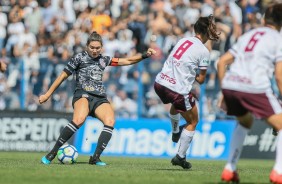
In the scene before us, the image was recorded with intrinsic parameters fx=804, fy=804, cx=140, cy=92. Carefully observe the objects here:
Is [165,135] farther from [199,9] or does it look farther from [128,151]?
[199,9]

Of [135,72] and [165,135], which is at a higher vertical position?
[135,72]

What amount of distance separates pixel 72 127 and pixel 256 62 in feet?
16.0

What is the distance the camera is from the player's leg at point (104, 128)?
13758mm

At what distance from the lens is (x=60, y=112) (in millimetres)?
21297

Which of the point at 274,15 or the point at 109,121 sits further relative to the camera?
the point at 109,121

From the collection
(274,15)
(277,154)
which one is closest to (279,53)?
(274,15)

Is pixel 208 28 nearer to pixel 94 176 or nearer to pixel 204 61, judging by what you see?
pixel 204 61

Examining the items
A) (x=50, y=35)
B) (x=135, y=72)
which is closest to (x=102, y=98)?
(x=135, y=72)

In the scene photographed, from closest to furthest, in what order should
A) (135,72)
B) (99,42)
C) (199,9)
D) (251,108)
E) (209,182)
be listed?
1. (251,108)
2. (209,182)
3. (99,42)
4. (135,72)
5. (199,9)

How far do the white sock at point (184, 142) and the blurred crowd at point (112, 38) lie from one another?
7.25m

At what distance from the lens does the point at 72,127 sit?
1373 cm

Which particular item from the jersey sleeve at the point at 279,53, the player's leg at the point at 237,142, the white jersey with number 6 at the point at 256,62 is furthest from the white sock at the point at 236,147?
the jersey sleeve at the point at 279,53

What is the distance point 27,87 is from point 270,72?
12199mm

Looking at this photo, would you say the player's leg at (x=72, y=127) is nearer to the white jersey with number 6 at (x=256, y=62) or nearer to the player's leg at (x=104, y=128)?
the player's leg at (x=104, y=128)
